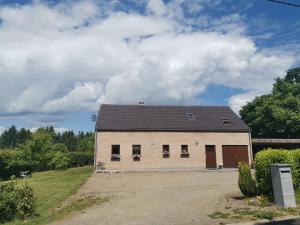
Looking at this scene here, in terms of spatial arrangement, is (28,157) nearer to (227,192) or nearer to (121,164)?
(121,164)

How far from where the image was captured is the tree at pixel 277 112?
44312 mm

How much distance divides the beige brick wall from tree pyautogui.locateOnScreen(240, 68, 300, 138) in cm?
1440

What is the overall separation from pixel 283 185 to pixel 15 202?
8783 millimetres

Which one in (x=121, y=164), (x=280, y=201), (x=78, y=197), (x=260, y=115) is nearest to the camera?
(x=280, y=201)

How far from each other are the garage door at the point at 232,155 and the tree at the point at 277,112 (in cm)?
1373

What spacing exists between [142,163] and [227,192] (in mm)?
15673

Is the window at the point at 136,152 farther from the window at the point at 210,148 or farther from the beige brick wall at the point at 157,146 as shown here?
the window at the point at 210,148

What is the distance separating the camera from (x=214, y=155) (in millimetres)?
32406

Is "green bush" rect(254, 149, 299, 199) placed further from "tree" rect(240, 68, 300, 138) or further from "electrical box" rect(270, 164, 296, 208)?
"tree" rect(240, 68, 300, 138)

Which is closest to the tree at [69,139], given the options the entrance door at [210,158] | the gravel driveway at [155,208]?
the entrance door at [210,158]

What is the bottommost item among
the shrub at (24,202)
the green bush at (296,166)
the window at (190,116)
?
the shrub at (24,202)

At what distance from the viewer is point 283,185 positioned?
1167 centimetres

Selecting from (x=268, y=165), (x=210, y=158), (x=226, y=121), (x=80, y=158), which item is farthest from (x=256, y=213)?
(x=80, y=158)

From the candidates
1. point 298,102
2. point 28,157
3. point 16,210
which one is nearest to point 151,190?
point 16,210
